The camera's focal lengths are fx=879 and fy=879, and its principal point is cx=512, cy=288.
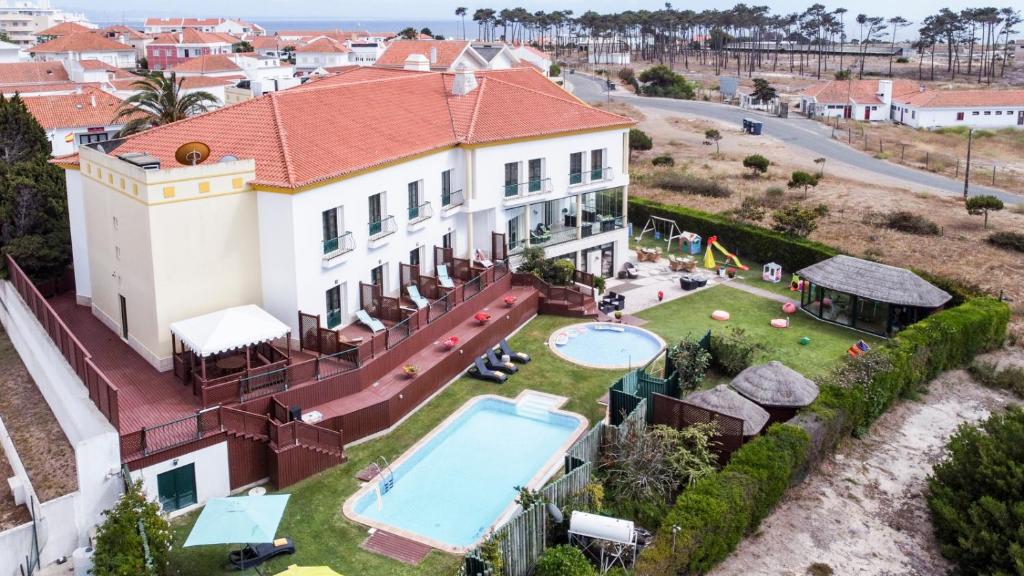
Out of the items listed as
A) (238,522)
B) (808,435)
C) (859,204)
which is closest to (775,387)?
(808,435)

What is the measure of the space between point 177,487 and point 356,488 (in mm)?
4775

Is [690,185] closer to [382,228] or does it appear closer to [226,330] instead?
[382,228]

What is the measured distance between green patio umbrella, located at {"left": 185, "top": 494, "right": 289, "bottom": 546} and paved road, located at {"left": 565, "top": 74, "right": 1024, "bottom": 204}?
201 ft

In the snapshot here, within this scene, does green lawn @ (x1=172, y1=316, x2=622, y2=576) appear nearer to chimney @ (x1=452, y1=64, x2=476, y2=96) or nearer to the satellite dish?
the satellite dish

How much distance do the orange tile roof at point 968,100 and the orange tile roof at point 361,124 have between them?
74.6 m

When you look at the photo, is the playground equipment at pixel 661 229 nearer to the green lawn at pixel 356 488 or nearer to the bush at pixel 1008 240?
the bush at pixel 1008 240

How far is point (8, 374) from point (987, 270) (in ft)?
149

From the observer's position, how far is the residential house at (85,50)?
129 metres

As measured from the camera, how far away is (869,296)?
3691cm

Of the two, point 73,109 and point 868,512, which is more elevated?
point 73,109

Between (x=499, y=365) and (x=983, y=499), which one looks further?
(x=499, y=365)

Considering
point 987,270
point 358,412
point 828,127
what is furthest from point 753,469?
point 828,127

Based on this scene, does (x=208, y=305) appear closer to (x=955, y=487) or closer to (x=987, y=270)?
(x=955, y=487)

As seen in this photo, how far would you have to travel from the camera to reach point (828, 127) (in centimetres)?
10144
